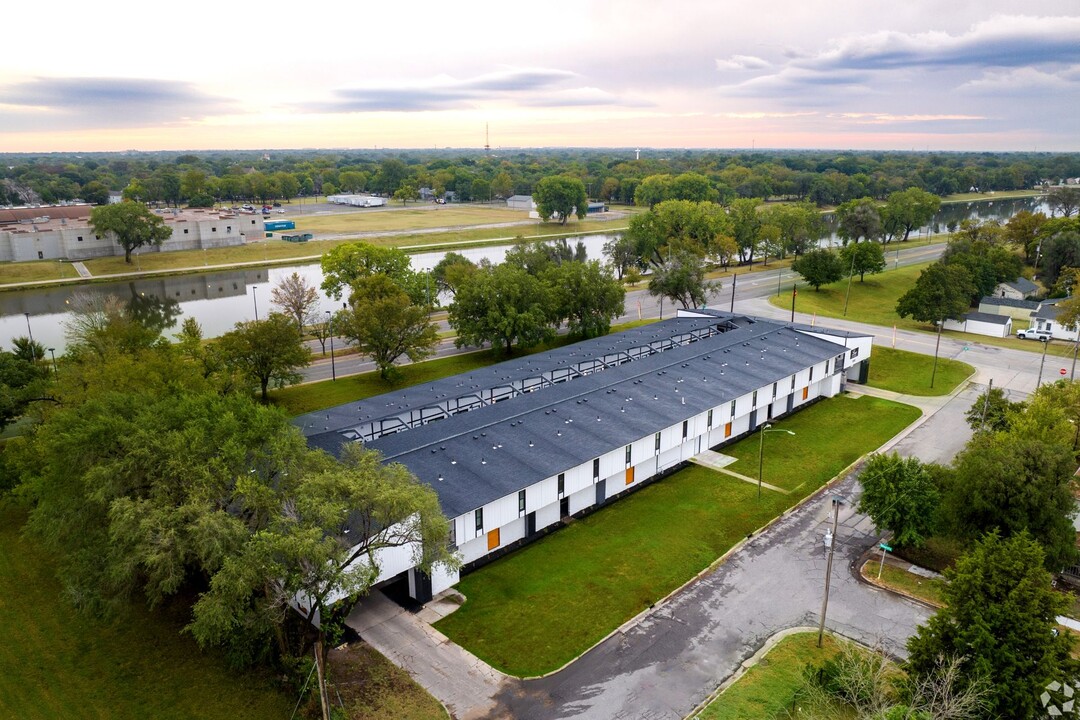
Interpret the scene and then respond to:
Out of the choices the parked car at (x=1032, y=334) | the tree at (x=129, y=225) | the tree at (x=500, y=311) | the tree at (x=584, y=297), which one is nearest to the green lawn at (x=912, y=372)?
the parked car at (x=1032, y=334)

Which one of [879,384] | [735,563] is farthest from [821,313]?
[735,563]

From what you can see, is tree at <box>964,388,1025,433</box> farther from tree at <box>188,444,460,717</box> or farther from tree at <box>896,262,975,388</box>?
tree at <box>188,444,460,717</box>

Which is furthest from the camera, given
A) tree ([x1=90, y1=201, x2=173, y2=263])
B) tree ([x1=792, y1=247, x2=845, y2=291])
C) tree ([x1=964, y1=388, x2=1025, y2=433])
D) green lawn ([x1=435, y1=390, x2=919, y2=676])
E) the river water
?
tree ([x1=90, y1=201, x2=173, y2=263])

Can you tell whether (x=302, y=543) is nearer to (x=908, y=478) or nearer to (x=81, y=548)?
(x=81, y=548)

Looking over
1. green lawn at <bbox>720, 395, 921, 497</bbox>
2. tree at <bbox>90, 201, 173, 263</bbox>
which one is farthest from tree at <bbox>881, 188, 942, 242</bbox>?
tree at <bbox>90, 201, 173, 263</bbox>

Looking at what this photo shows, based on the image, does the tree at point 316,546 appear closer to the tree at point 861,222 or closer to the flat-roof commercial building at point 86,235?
the tree at point 861,222

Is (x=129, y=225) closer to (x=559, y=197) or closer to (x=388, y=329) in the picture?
(x=388, y=329)
